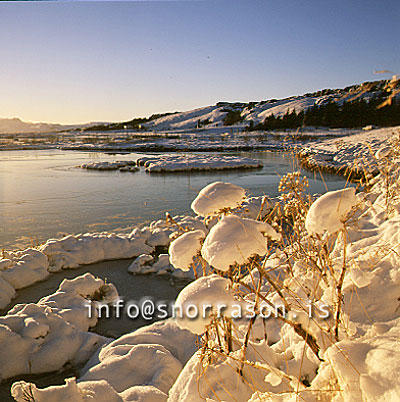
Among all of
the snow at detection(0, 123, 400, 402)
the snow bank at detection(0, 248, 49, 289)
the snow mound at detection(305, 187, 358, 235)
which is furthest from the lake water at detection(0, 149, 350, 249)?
the snow mound at detection(305, 187, 358, 235)

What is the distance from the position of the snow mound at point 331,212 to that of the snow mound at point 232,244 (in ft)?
0.74

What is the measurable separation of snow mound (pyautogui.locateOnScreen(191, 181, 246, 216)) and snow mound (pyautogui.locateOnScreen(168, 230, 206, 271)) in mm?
177

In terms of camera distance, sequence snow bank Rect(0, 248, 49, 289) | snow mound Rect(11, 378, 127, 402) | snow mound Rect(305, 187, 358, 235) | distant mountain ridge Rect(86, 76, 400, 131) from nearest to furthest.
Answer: snow mound Rect(305, 187, 358, 235) < snow mound Rect(11, 378, 127, 402) < snow bank Rect(0, 248, 49, 289) < distant mountain ridge Rect(86, 76, 400, 131)

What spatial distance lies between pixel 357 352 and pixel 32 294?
19.2 feet

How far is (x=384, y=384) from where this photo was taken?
3.91 feet

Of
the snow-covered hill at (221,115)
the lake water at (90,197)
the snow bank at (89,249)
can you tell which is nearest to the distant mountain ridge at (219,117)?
the snow-covered hill at (221,115)

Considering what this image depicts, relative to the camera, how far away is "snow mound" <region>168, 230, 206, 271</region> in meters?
1.56

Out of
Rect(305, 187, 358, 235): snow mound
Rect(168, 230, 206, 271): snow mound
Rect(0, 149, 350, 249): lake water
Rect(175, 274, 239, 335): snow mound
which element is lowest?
Rect(0, 149, 350, 249): lake water

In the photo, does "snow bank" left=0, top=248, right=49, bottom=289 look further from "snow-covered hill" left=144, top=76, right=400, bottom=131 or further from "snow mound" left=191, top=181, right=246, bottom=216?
"snow-covered hill" left=144, top=76, right=400, bottom=131

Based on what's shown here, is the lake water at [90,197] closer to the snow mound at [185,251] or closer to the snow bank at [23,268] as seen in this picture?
the snow bank at [23,268]

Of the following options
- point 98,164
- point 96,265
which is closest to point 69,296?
point 96,265

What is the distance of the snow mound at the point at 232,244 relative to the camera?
127 cm

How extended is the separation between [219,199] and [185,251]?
33 centimetres

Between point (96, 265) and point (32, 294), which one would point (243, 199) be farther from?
point (96, 265)
